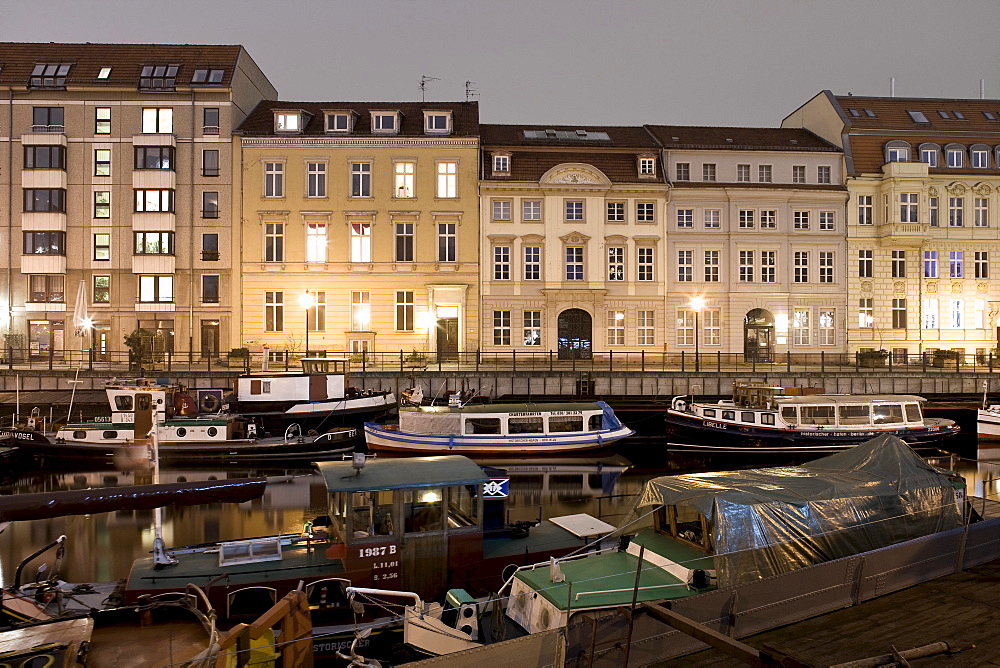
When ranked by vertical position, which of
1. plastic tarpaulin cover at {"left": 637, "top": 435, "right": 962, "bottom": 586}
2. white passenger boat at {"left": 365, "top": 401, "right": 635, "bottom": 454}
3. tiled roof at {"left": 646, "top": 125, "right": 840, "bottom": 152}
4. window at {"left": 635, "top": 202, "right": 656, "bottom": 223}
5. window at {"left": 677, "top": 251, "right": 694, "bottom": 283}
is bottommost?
white passenger boat at {"left": 365, "top": 401, "right": 635, "bottom": 454}

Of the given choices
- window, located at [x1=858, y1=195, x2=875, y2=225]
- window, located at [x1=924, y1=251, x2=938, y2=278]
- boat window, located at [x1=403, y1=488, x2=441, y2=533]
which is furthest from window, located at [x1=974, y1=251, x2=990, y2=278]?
boat window, located at [x1=403, y1=488, x2=441, y2=533]

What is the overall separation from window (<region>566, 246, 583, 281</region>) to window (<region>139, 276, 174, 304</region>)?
80.5ft

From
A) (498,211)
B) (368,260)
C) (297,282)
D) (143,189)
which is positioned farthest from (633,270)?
(143,189)

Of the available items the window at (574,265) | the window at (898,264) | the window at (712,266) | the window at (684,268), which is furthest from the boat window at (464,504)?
the window at (898,264)

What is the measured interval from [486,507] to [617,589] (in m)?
5.01

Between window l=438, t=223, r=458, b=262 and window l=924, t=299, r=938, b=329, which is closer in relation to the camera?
window l=438, t=223, r=458, b=262

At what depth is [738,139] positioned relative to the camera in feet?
156

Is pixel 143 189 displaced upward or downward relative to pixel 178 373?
upward

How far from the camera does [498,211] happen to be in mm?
43750

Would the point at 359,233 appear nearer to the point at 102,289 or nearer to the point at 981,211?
the point at 102,289

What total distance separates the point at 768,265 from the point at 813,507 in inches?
1492

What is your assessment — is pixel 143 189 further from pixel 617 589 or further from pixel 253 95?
pixel 617 589

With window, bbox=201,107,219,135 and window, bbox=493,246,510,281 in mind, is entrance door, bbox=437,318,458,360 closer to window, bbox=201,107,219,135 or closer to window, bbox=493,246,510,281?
window, bbox=493,246,510,281

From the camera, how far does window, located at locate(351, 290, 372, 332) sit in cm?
4309
